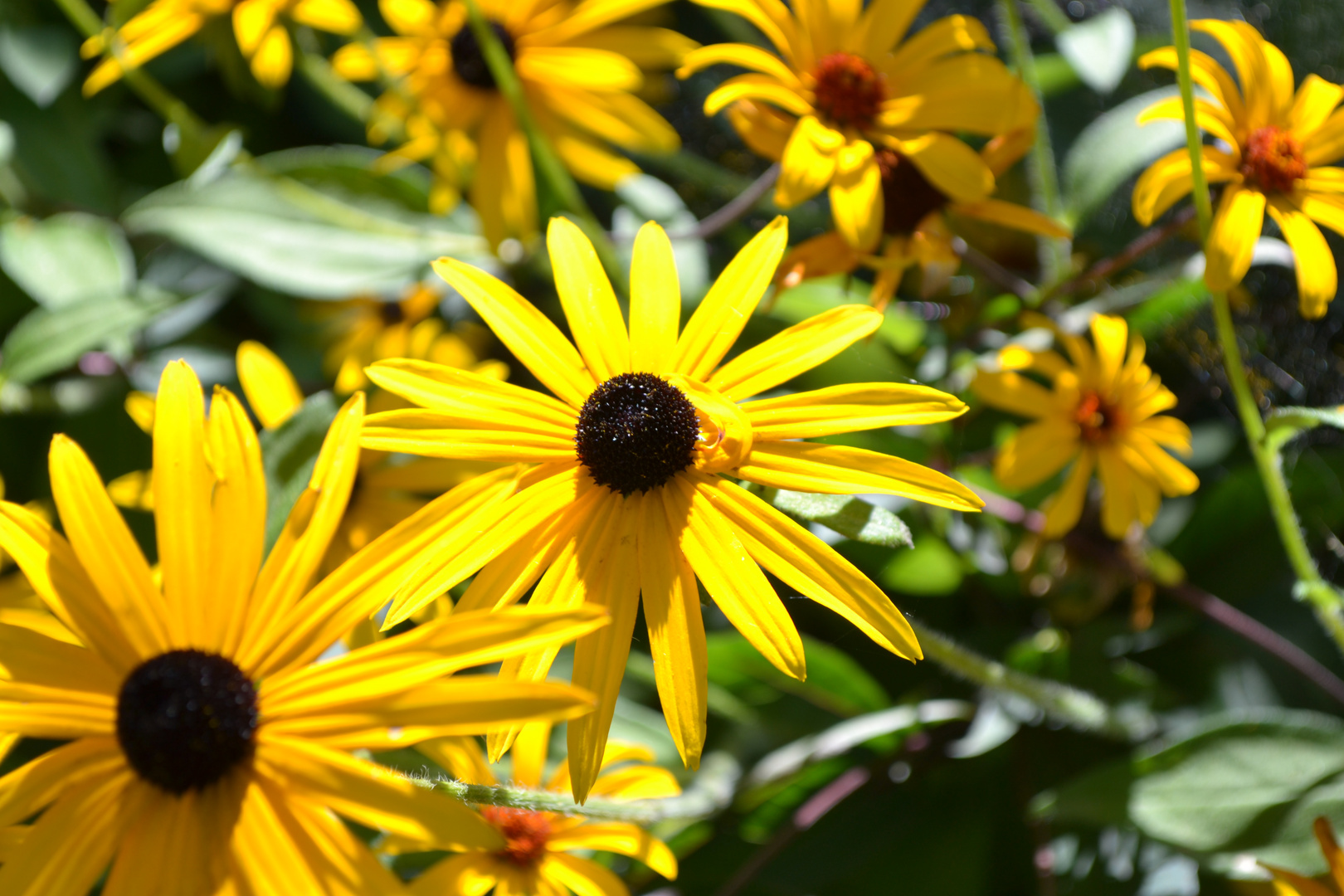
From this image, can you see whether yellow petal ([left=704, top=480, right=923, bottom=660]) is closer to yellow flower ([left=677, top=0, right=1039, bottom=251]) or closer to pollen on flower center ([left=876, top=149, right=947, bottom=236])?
yellow flower ([left=677, top=0, right=1039, bottom=251])

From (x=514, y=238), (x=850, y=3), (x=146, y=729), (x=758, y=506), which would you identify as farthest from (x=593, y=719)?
(x=514, y=238)

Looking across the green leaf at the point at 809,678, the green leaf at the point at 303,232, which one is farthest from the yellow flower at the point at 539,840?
the green leaf at the point at 303,232

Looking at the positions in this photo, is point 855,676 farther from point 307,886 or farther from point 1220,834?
point 307,886

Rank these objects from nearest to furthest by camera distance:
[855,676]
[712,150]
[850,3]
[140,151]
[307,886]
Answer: [307,886] < [850,3] < [855,676] < [712,150] < [140,151]

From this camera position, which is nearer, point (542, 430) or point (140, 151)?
point (542, 430)

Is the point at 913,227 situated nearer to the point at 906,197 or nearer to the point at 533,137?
the point at 906,197

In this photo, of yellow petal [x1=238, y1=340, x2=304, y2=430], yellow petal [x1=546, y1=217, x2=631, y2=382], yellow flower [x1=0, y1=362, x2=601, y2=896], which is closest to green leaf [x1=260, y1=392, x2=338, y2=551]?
yellow petal [x1=238, y1=340, x2=304, y2=430]

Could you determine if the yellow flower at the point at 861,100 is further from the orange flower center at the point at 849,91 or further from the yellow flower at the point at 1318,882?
the yellow flower at the point at 1318,882
